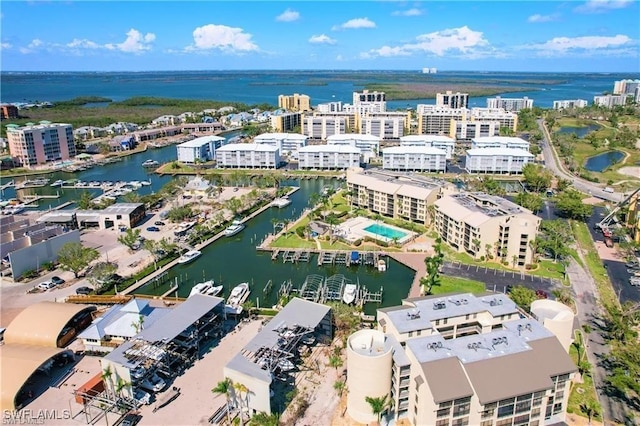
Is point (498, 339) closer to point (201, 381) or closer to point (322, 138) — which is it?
point (201, 381)

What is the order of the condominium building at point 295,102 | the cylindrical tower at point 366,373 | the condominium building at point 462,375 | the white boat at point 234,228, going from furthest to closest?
1. the condominium building at point 295,102
2. the white boat at point 234,228
3. the cylindrical tower at point 366,373
4. the condominium building at point 462,375

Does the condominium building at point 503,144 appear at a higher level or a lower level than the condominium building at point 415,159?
higher

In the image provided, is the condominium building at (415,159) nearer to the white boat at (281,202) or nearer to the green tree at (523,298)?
the white boat at (281,202)

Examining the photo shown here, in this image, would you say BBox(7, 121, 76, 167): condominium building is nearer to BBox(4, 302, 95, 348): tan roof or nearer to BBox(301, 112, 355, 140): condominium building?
BBox(301, 112, 355, 140): condominium building

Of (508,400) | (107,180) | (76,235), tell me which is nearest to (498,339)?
(508,400)

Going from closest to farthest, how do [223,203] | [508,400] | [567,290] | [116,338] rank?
[508,400]
[116,338]
[567,290]
[223,203]

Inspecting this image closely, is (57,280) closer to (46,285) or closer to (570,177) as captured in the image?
(46,285)

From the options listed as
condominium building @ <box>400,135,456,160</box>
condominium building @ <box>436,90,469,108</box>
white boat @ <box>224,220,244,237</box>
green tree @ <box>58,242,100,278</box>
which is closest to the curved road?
condominium building @ <box>400,135,456,160</box>

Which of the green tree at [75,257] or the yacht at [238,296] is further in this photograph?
the green tree at [75,257]

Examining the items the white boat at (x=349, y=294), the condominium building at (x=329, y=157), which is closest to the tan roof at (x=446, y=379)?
the white boat at (x=349, y=294)
